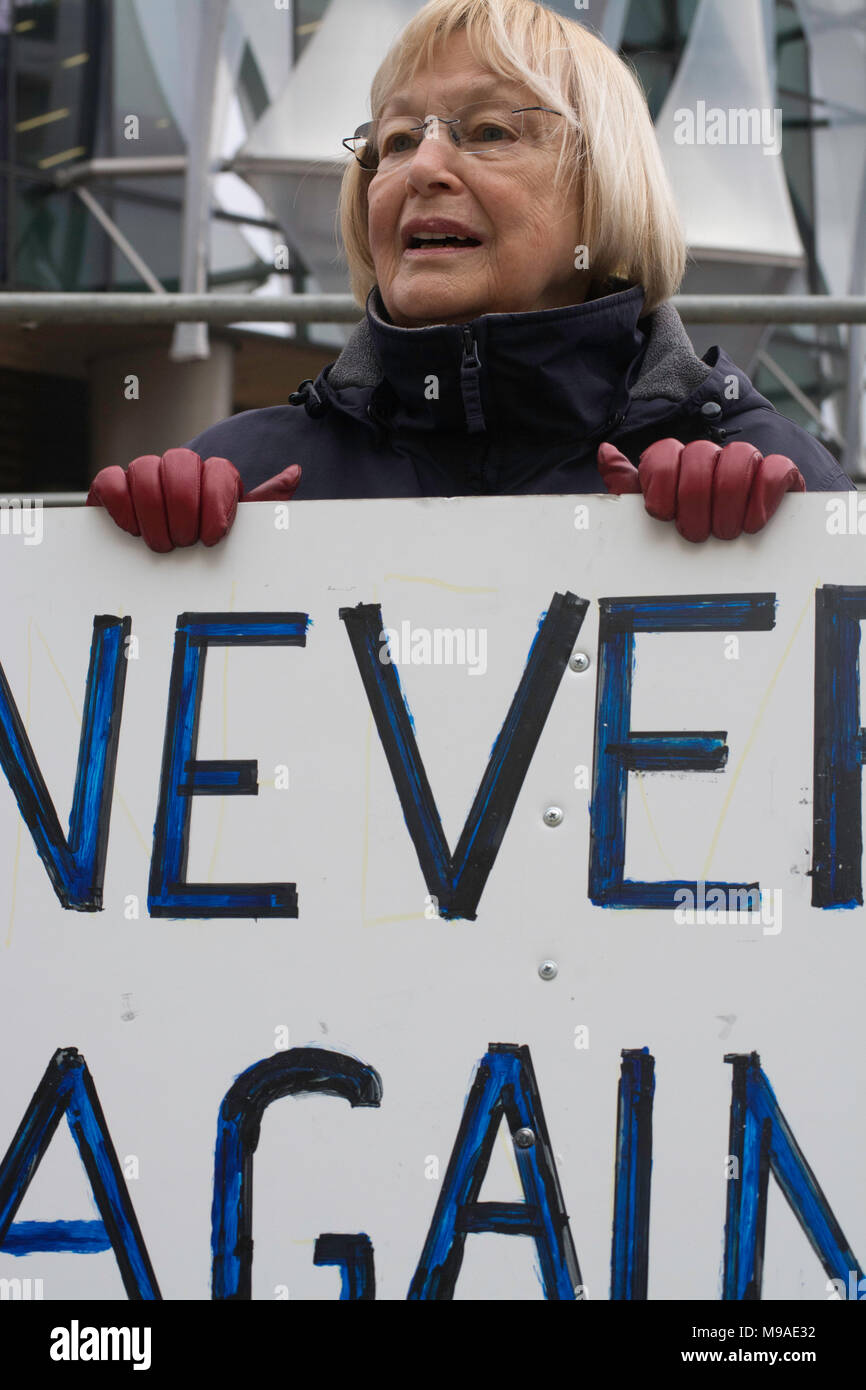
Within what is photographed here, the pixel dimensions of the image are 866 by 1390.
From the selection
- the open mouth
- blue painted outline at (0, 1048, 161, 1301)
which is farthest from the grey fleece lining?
blue painted outline at (0, 1048, 161, 1301)

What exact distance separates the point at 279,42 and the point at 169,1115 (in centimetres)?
745

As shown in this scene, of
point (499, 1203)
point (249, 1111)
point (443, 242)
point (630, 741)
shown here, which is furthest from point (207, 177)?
point (499, 1203)

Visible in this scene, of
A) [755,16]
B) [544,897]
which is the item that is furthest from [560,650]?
[755,16]

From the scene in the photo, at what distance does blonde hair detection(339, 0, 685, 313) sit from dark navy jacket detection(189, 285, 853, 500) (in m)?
0.07

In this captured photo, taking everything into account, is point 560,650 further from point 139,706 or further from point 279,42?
point 279,42

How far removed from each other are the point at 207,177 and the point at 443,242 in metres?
6.23

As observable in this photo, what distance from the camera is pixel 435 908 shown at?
4.55 ft

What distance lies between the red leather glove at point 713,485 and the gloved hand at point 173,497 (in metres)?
0.39

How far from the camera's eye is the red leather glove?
4.47 ft

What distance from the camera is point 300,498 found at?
1634 millimetres

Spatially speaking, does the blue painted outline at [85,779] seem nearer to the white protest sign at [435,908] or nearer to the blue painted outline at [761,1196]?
the white protest sign at [435,908]

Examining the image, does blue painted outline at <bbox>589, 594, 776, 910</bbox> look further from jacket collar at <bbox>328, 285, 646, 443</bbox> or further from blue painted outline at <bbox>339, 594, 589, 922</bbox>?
jacket collar at <bbox>328, 285, 646, 443</bbox>

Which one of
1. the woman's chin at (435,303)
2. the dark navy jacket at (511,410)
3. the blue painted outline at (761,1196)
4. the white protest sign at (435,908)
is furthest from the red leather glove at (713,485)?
the blue painted outline at (761,1196)

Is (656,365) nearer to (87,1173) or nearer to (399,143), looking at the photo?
(399,143)
